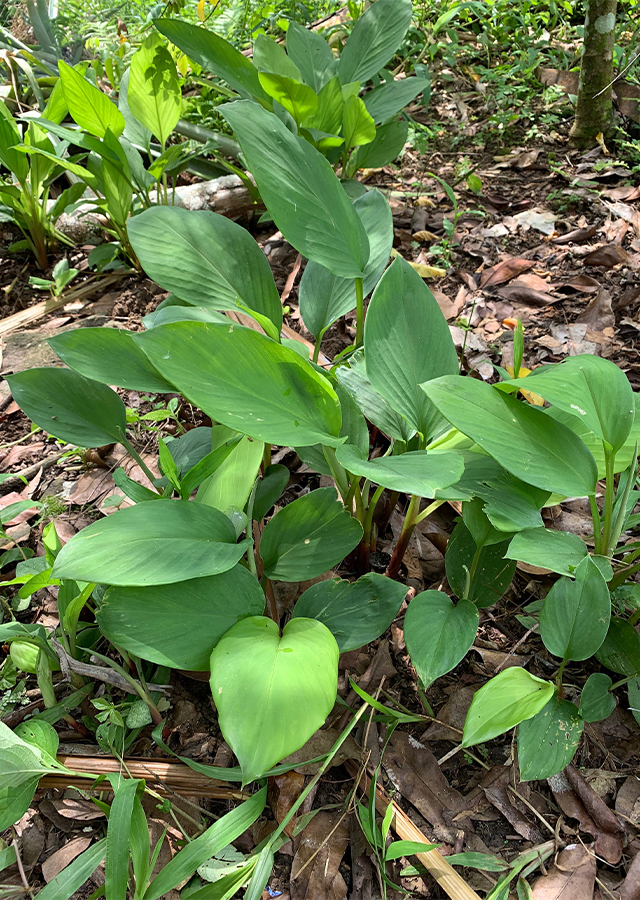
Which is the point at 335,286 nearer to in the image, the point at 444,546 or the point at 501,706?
the point at 444,546

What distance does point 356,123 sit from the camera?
5.19 feet

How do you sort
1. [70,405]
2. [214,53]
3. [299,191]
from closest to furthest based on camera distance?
[299,191], [70,405], [214,53]

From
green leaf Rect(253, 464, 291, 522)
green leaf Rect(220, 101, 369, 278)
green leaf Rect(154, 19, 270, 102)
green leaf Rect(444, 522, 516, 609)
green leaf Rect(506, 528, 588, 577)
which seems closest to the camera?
green leaf Rect(506, 528, 588, 577)

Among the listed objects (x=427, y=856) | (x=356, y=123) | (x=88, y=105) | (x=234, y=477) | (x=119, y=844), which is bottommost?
(x=427, y=856)

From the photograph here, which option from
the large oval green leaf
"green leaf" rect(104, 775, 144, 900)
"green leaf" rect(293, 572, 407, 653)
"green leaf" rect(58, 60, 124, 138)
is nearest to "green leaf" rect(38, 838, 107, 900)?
"green leaf" rect(104, 775, 144, 900)

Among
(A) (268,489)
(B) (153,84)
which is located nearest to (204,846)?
(A) (268,489)

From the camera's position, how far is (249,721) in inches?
25.5

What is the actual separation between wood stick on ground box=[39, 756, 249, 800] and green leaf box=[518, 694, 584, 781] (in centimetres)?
40

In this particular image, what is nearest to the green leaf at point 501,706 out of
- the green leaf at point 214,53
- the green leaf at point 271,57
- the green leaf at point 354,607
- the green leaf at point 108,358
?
the green leaf at point 354,607

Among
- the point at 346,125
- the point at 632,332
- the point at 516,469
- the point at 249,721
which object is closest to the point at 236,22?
the point at 346,125

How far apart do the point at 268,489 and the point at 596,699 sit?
2.02ft

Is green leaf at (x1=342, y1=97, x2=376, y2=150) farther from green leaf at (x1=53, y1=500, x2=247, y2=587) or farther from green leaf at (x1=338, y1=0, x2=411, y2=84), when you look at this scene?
green leaf at (x1=53, y1=500, x2=247, y2=587)

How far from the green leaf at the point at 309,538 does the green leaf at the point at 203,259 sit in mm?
339

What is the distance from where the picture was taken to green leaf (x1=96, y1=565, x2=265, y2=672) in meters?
0.76
